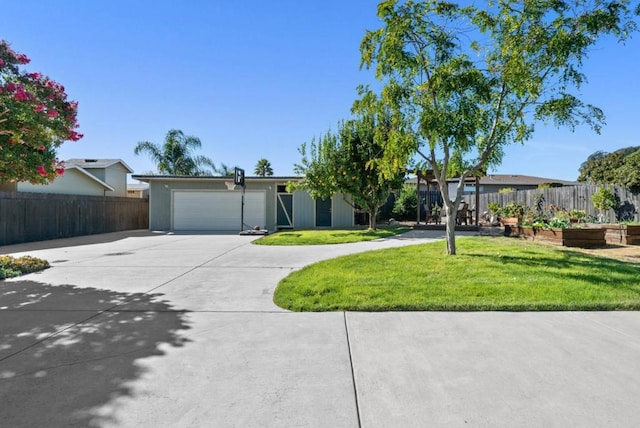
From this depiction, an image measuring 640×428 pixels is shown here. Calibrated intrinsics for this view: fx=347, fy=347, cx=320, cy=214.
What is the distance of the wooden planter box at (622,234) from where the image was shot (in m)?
8.98

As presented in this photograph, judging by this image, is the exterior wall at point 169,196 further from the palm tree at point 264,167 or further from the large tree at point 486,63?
the palm tree at point 264,167

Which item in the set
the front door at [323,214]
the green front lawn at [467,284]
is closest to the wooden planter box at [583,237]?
the green front lawn at [467,284]

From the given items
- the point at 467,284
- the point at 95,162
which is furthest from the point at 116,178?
the point at 467,284

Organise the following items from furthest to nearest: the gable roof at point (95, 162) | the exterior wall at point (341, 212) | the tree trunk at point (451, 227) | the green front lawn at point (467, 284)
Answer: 1. the gable roof at point (95, 162)
2. the exterior wall at point (341, 212)
3. the tree trunk at point (451, 227)
4. the green front lawn at point (467, 284)

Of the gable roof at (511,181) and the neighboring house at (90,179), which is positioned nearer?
the neighboring house at (90,179)

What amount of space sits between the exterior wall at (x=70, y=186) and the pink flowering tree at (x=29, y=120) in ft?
38.9

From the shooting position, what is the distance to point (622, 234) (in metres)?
9.18

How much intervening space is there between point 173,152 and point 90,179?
9.84 m

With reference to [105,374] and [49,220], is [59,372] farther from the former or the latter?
[49,220]

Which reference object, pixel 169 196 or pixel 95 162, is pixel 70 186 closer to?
pixel 169 196

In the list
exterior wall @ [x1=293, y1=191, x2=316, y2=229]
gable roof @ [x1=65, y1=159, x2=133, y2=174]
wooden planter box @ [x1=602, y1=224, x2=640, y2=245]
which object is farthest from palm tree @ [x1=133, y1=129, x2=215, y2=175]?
wooden planter box @ [x1=602, y1=224, x2=640, y2=245]

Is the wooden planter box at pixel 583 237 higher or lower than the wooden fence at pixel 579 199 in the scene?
lower

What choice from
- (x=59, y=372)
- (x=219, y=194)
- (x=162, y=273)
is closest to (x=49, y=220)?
(x=219, y=194)

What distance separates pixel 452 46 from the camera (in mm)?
6938
